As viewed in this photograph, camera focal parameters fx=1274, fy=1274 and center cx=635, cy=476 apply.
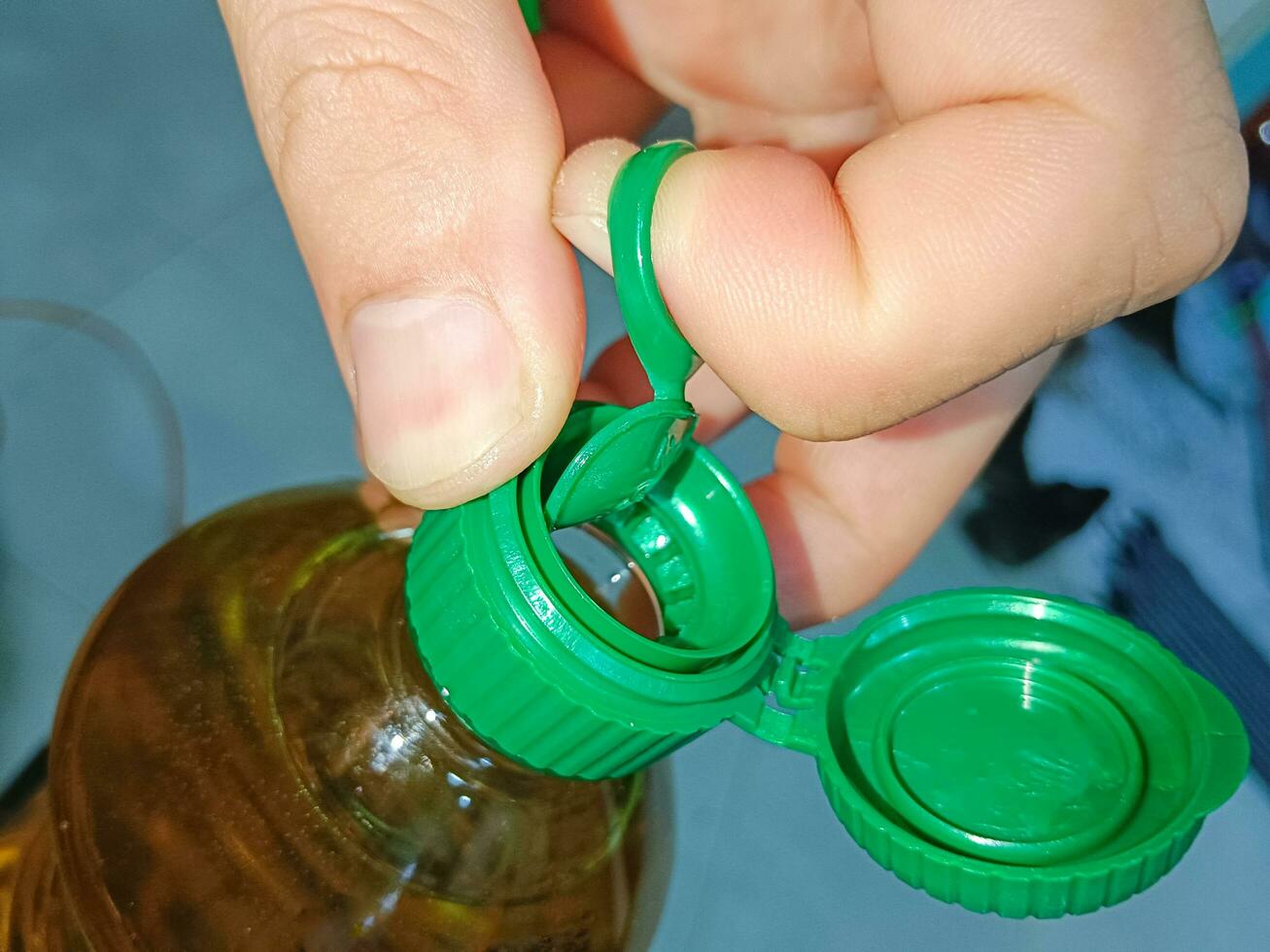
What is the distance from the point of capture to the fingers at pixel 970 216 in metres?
0.35

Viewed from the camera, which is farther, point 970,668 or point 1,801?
point 1,801

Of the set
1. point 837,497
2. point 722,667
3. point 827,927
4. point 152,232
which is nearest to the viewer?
point 722,667

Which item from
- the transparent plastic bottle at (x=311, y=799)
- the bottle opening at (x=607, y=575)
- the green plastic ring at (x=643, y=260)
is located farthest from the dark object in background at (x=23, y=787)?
the green plastic ring at (x=643, y=260)

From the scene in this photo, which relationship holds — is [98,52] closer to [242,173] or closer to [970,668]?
[242,173]

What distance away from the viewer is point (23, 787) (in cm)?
68

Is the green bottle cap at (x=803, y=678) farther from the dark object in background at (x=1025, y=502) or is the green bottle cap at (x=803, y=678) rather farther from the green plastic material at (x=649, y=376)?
the dark object in background at (x=1025, y=502)

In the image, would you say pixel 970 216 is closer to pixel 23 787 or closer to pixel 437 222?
pixel 437 222

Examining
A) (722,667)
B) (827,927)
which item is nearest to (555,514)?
(722,667)

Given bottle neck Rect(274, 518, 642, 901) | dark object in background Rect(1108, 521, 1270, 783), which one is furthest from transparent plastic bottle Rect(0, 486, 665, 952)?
dark object in background Rect(1108, 521, 1270, 783)

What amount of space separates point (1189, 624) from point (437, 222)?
0.57 m

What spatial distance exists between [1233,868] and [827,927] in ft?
0.77

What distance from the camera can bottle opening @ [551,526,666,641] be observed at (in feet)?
1.46

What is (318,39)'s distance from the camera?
39 cm

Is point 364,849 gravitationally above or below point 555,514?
below
